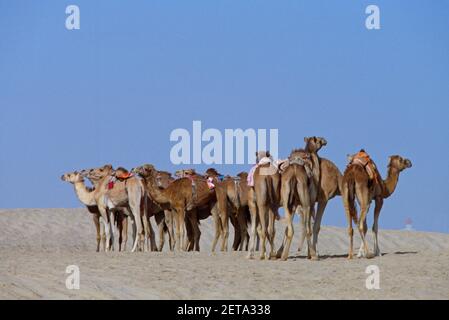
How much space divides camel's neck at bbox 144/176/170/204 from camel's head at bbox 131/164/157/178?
0.38 ft

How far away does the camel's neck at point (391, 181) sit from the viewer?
2775 cm

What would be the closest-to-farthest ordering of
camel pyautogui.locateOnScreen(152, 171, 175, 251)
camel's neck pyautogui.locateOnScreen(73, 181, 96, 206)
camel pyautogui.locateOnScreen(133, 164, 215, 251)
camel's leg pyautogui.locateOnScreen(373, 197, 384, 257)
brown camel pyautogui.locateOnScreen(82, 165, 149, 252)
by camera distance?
camel's leg pyautogui.locateOnScreen(373, 197, 384, 257), camel pyautogui.locateOnScreen(133, 164, 215, 251), brown camel pyautogui.locateOnScreen(82, 165, 149, 252), camel pyautogui.locateOnScreen(152, 171, 175, 251), camel's neck pyautogui.locateOnScreen(73, 181, 96, 206)

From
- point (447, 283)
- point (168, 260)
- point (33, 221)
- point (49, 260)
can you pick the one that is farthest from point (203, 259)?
point (33, 221)

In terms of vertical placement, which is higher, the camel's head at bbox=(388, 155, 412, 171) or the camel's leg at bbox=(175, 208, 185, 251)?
the camel's head at bbox=(388, 155, 412, 171)

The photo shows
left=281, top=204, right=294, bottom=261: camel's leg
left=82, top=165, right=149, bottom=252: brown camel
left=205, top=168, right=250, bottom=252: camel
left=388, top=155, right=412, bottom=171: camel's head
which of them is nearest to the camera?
left=281, top=204, right=294, bottom=261: camel's leg

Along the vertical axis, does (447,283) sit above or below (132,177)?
below

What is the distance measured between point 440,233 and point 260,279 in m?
24.8

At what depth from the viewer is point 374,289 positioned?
1995cm

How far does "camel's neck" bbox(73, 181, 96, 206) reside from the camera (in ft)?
107

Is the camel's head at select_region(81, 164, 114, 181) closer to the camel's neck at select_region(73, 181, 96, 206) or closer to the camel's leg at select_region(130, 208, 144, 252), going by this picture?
the camel's neck at select_region(73, 181, 96, 206)

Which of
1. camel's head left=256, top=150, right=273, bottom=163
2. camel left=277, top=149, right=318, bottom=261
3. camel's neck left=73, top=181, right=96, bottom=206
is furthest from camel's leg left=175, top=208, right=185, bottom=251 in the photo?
camel left=277, top=149, right=318, bottom=261

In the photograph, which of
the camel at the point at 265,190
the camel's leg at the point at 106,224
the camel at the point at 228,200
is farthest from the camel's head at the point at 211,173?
the camel at the point at 265,190
